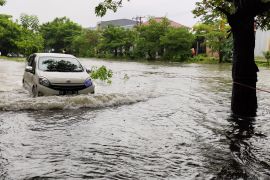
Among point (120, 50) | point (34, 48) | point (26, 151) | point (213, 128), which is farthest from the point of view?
point (120, 50)

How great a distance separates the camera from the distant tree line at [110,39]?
51.7 metres

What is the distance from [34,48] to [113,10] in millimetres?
36757

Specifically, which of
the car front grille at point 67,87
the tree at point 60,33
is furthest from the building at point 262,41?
the tree at point 60,33

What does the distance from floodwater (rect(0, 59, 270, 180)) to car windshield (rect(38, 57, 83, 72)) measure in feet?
4.83

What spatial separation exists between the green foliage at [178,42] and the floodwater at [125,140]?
4259 cm

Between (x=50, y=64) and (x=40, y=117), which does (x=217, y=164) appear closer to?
(x=40, y=117)

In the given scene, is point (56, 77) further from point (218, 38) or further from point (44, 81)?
point (218, 38)

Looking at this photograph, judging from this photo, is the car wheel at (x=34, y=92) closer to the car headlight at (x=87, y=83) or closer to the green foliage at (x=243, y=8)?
the car headlight at (x=87, y=83)

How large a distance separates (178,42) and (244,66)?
45142 millimetres

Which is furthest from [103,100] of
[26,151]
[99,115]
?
[26,151]

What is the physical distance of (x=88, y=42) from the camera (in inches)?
3118

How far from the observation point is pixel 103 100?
1194 centimetres

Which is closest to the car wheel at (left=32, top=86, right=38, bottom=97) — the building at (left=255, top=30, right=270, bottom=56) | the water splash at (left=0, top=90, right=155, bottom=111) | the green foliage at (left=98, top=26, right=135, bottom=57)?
the water splash at (left=0, top=90, right=155, bottom=111)

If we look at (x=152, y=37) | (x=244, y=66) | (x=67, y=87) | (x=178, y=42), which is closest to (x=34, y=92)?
(x=67, y=87)
